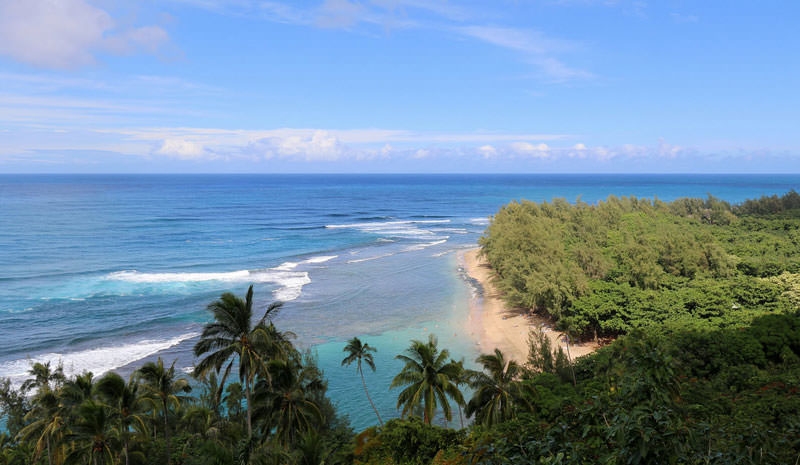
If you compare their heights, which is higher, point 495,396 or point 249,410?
point 249,410

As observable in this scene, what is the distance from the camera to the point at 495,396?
25250 millimetres

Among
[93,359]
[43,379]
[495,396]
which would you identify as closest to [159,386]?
[43,379]

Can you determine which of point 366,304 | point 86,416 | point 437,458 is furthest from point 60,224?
point 437,458

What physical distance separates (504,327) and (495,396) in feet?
74.5

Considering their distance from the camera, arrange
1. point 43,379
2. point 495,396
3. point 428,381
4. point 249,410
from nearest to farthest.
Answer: point 249,410, point 495,396, point 428,381, point 43,379

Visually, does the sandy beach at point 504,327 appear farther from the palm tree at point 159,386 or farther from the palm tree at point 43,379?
the palm tree at point 43,379

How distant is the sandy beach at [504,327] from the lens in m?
41.6

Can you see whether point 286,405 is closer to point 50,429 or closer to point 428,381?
point 428,381

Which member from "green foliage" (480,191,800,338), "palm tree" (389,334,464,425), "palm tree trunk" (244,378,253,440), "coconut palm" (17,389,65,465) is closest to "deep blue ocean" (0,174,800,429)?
"palm tree" (389,334,464,425)

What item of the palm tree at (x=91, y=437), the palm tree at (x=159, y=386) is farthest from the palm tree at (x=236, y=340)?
the palm tree at (x=91, y=437)

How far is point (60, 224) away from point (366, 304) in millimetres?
87909

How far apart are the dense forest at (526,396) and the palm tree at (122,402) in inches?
2.5

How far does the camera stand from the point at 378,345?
43281 mm

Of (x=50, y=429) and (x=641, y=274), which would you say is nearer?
(x=50, y=429)
